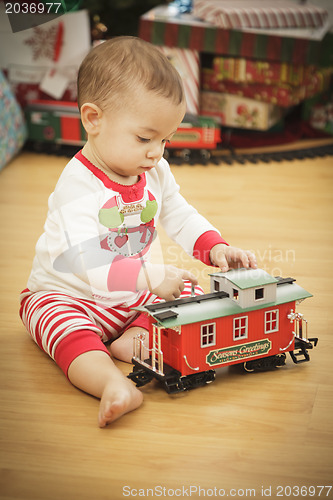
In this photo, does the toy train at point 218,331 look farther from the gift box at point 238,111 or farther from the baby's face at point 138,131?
the gift box at point 238,111

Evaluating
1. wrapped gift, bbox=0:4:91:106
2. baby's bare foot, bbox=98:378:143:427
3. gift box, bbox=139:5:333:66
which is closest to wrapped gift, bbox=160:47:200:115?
gift box, bbox=139:5:333:66

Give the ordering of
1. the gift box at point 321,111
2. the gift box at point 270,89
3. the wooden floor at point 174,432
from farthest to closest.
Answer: the gift box at point 321,111, the gift box at point 270,89, the wooden floor at point 174,432

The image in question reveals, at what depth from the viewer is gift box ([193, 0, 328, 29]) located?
207 cm

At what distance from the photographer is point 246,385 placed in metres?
0.98

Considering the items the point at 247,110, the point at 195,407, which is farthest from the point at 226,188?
the point at 195,407

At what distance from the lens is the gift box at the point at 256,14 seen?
2070 mm

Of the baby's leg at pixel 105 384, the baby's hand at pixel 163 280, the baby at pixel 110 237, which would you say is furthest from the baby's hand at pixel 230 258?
the baby's leg at pixel 105 384

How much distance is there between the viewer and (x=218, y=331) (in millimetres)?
927

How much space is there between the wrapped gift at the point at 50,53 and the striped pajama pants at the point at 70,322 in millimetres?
1262

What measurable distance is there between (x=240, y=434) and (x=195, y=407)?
83 millimetres

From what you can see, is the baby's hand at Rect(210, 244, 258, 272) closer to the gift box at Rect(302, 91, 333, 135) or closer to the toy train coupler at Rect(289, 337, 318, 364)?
the toy train coupler at Rect(289, 337, 318, 364)

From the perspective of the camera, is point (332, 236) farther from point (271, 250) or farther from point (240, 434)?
point (240, 434)

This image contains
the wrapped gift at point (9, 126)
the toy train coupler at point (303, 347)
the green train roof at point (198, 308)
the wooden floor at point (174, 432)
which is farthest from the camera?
the wrapped gift at point (9, 126)

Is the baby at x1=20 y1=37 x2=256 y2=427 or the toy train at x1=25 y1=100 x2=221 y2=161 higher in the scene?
the baby at x1=20 y1=37 x2=256 y2=427
